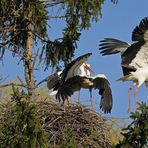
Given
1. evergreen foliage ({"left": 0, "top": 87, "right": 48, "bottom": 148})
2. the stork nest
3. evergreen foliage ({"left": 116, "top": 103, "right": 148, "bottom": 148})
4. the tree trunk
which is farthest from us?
the tree trunk

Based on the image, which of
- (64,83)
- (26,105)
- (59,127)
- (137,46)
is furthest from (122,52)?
(26,105)

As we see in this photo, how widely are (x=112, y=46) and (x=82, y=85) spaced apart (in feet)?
3.75

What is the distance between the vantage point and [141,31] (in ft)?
50.5

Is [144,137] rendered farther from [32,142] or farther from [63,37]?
[63,37]

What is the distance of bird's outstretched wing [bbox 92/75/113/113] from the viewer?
Result: 55.3 ft

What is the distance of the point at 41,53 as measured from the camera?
1950 cm

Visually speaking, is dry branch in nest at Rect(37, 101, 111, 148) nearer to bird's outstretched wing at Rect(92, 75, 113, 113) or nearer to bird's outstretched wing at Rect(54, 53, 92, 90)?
bird's outstretched wing at Rect(54, 53, 92, 90)

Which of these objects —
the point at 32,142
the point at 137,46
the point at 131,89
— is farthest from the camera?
the point at 131,89

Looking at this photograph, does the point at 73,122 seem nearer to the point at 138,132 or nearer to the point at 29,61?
the point at 29,61

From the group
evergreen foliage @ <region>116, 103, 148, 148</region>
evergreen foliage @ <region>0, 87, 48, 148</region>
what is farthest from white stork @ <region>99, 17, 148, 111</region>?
evergreen foliage @ <region>116, 103, 148, 148</region>

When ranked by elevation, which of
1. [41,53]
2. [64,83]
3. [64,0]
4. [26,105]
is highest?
[64,0]

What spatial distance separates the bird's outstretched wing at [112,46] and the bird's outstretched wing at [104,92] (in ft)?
2.16

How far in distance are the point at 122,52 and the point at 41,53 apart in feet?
12.0

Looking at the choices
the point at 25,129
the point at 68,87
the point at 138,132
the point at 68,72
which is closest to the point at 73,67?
the point at 68,72
